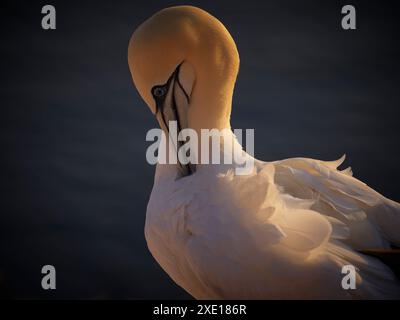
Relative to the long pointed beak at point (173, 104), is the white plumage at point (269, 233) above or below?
below

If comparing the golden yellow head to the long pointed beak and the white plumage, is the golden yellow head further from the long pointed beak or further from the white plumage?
the white plumage

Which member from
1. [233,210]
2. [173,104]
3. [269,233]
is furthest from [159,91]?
[269,233]

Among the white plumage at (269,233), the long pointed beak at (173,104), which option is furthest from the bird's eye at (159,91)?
the white plumage at (269,233)

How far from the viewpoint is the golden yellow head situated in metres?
3.00

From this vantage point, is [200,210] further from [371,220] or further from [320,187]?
[371,220]

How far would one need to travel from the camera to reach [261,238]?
8.71ft

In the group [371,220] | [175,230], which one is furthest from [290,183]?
[175,230]

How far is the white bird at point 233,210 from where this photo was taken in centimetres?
266

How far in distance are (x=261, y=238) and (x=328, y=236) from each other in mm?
244

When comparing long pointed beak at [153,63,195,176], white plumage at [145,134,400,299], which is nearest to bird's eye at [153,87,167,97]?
long pointed beak at [153,63,195,176]

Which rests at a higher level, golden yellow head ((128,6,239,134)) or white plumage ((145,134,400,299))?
golden yellow head ((128,6,239,134))

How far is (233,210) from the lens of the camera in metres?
2.72

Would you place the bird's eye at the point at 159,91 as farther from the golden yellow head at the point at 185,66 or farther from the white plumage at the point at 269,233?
the white plumage at the point at 269,233

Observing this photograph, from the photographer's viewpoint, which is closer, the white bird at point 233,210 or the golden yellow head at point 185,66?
the white bird at point 233,210
